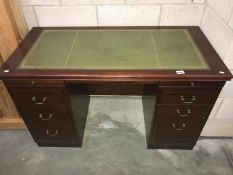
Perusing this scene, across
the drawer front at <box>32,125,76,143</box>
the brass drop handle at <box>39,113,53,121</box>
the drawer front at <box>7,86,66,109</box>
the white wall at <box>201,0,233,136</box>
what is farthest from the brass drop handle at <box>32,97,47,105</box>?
the white wall at <box>201,0,233,136</box>

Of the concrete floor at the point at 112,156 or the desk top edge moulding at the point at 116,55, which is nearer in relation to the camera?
the desk top edge moulding at the point at 116,55

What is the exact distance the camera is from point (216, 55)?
1.16 meters

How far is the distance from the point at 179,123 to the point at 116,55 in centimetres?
63

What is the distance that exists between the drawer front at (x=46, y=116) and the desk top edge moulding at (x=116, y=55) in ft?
0.99

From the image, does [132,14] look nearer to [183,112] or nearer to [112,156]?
[183,112]

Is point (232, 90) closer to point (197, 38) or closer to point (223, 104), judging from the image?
point (223, 104)

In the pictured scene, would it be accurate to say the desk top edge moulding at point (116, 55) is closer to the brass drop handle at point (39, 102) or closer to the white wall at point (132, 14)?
the white wall at point (132, 14)

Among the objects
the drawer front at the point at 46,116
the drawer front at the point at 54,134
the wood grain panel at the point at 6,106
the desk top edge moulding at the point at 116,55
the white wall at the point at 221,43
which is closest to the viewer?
the desk top edge moulding at the point at 116,55

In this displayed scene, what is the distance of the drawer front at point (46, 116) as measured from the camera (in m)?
1.26

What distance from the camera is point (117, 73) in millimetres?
1042

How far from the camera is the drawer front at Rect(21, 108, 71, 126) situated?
1258mm

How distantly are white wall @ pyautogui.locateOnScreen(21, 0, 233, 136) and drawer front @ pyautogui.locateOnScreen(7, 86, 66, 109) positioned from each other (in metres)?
0.65

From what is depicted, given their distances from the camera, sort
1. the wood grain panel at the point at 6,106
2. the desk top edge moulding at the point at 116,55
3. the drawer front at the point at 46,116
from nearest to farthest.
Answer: the desk top edge moulding at the point at 116,55 < the drawer front at the point at 46,116 < the wood grain panel at the point at 6,106

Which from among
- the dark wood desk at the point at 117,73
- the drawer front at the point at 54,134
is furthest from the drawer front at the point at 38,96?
the drawer front at the point at 54,134
